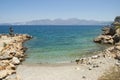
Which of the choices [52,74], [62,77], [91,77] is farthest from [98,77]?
[52,74]

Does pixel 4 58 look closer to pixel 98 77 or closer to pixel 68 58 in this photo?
pixel 68 58

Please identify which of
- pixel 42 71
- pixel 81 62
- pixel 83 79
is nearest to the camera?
pixel 83 79

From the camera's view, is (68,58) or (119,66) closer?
(119,66)

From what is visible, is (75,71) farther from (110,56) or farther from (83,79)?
(110,56)

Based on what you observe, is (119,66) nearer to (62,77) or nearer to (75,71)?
(75,71)

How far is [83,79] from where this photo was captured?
79.5ft

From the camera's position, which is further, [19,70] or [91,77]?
[19,70]

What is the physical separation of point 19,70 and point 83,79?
33.0ft

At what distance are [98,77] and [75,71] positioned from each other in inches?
174

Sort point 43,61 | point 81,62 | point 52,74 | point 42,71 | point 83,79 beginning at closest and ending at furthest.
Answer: point 83,79, point 52,74, point 42,71, point 81,62, point 43,61

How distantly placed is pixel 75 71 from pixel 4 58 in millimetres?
12814

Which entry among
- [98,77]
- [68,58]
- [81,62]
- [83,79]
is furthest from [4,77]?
[68,58]

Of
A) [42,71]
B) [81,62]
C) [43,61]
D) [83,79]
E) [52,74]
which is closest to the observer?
[83,79]

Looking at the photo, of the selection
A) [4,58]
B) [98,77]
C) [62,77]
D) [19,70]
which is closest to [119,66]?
[98,77]
